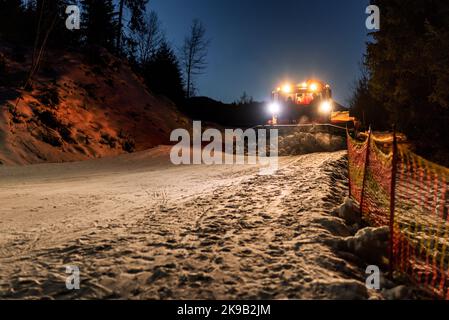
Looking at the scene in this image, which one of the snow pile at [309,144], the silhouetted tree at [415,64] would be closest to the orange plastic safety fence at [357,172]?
the silhouetted tree at [415,64]

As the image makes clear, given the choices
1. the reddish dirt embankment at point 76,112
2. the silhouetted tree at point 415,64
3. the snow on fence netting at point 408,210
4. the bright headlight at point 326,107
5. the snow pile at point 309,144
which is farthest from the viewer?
the bright headlight at point 326,107

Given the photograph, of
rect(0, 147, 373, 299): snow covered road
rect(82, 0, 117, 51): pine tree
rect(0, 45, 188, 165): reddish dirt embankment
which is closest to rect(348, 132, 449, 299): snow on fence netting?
rect(0, 147, 373, 299): snow covered road

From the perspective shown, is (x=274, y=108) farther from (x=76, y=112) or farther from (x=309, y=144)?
(x=76, y=112)

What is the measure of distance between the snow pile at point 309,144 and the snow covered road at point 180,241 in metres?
7.23

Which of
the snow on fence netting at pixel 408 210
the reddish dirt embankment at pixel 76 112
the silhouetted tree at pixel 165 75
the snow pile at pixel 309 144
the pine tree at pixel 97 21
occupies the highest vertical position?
the pine tree at pixel 97 21

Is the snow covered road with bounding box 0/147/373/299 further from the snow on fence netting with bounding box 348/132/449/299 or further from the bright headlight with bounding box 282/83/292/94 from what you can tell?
the bright headlight with bounding box 282/83/292/94

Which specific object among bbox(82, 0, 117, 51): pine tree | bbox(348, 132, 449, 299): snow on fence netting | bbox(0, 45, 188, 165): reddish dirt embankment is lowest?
bbox(348, 132, 449, 299): snow on fence netting

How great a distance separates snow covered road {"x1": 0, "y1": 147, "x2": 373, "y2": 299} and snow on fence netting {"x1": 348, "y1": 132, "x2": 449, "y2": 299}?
633mm

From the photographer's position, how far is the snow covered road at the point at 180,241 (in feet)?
11.0

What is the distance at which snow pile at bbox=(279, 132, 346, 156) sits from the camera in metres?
15.6

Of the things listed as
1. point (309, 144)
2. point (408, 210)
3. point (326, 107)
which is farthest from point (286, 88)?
point (408, 210)

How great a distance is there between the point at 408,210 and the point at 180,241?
5442 mm

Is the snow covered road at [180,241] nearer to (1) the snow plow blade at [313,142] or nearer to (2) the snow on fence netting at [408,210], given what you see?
(2) the snow on fence netting at [408,210]
